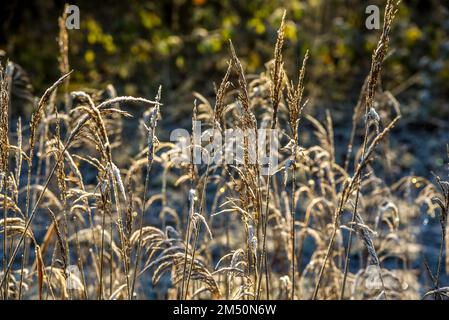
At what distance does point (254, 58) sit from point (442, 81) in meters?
1.79

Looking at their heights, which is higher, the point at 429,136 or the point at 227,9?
the point at 227,9

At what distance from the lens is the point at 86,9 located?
22.0 feet

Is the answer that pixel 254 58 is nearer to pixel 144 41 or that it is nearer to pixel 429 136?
pixel 144 41

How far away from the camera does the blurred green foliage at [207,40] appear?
6395mm

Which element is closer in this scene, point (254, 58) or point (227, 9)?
point (254, 58)

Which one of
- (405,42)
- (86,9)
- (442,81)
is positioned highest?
(86,9)

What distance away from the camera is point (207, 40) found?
20.2 ft

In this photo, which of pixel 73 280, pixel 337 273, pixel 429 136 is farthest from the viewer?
pixel 429 136

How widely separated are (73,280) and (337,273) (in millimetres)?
954

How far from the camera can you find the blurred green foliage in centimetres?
639
